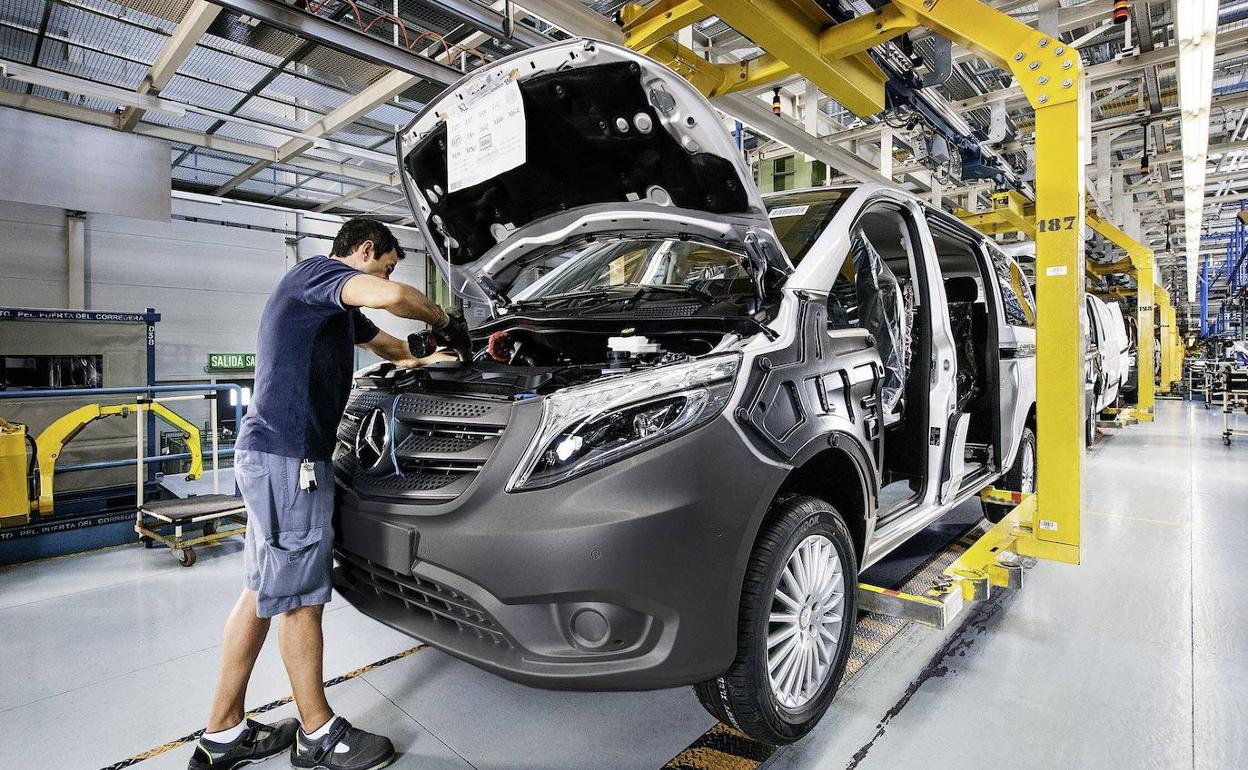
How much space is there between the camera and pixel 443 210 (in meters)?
2.62

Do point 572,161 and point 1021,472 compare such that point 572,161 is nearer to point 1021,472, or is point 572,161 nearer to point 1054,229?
point 1054,229

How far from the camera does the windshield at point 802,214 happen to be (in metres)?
2.14

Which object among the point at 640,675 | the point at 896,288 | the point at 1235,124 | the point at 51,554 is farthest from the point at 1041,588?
the point at 1235,124

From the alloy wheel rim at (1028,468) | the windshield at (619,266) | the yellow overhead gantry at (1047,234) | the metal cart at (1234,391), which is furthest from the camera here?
the metal cart at (1234,391)

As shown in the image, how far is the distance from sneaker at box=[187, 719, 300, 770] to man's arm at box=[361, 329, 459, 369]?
3.71 ft

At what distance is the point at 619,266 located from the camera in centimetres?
284


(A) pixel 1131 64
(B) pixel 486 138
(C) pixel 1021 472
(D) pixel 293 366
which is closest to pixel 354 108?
(B) pixel 486 138

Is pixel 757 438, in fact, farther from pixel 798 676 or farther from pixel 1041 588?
pixel 1041 588

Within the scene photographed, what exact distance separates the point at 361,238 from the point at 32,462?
3408 mm

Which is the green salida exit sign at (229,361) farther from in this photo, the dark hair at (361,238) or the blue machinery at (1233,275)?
the blue machinery at (1233,275)

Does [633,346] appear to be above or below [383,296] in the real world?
below

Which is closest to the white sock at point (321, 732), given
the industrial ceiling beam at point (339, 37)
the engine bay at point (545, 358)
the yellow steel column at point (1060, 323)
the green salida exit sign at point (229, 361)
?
the engine bay at point (545, 358)

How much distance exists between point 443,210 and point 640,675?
1.95m

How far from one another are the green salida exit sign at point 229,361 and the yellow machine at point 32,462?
785 centimetres
